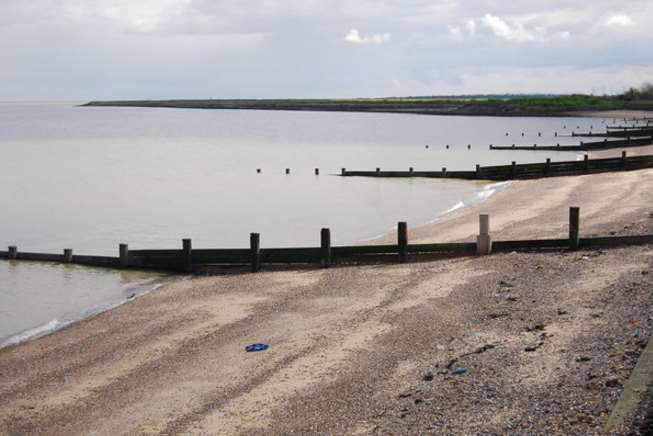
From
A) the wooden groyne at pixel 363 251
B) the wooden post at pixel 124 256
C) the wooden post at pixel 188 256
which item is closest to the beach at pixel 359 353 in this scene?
the wooden groyne at pixel 363 251

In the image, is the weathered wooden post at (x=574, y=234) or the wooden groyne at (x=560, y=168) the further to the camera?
the wooden groyne at (x=560, y=168)

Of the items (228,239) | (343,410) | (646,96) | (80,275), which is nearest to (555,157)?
(228,239)

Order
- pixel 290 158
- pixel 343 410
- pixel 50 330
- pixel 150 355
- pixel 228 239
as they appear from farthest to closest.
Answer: pixel 290 158 < pixel 228 239 < pixel 50 330 < pixel 150 355 < pixel 343 410

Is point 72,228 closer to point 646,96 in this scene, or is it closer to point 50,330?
point 50,330

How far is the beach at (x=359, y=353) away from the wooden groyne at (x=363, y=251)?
481 mm

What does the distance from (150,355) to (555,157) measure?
59850mm

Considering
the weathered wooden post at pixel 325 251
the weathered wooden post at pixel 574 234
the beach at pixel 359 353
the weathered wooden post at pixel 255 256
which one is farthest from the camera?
the weathered wooden post at pixel 255 256

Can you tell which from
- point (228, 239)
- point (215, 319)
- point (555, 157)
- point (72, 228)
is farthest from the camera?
point (555, 157)

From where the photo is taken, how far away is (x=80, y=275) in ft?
82.3

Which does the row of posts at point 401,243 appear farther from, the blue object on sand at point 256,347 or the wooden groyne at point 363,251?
the blue object on sand at point 256,347

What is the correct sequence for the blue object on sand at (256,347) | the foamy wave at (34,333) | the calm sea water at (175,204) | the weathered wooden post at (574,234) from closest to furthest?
the blue object on sand at (256,347)
the foamy wave at (34,333)
the weathered wooden post at (574,234)
the calm sea water at (175,204)

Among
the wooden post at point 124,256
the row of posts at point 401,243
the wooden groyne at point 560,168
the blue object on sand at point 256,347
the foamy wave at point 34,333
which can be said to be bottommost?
the foamy wave at point 34,333

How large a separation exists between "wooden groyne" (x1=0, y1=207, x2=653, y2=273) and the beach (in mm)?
481

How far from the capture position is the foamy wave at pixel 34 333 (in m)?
18.6
